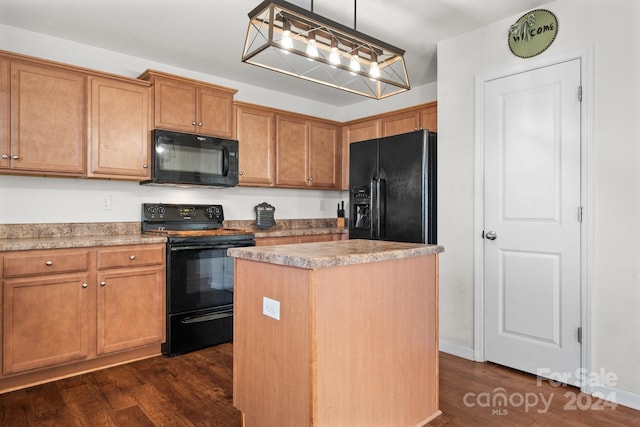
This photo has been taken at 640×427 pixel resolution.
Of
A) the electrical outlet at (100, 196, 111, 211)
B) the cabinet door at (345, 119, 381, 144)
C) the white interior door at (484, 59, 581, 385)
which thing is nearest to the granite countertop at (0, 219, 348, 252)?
the electrical outlet at (100, 196, 111, 211)

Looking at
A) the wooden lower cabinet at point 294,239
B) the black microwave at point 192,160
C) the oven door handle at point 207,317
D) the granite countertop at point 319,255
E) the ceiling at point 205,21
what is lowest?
the oven door handle at point 207,317

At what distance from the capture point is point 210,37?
10.2ft

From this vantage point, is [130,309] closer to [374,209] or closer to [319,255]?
[319,255]

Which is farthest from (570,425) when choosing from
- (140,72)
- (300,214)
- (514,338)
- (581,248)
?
(140,72)

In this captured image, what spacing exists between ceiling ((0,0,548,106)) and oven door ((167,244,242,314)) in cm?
167

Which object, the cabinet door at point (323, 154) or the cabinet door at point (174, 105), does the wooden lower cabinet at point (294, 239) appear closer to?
the cabinet door at point (323, 154)

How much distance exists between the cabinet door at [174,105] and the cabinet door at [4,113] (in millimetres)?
963

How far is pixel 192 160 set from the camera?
135 inches

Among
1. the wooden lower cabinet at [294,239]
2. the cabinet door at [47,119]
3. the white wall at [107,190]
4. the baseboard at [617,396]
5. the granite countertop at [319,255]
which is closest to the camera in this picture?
the granite countertop at [319,255]

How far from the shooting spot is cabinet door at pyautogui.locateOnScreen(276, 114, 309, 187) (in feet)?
13.8

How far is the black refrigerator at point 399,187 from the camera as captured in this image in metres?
3.12

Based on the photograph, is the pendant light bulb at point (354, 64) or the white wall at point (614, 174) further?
the white wall at point (614, 174)

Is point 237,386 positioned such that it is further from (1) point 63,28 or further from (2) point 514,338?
(1) point 63,28

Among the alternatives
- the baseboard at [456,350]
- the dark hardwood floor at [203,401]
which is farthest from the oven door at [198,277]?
the baseboard at [456,350]
